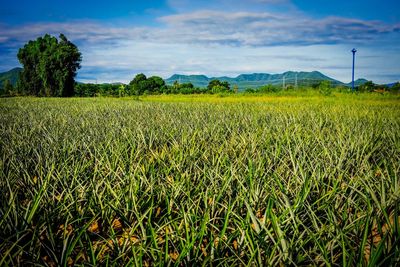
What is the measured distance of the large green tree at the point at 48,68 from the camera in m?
48.1

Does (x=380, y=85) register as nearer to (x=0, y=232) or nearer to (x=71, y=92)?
(x=0, y=232)

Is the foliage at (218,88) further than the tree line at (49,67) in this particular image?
No

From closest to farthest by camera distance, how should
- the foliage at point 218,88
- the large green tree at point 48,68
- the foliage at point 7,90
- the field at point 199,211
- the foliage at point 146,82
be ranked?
the field at point 199,211 < the foliage at point 218,88 < the large green tree at point 48,68 < the foliage at point 7,90 < the foliage at point 146,82

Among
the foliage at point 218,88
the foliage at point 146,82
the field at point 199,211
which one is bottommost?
the field at point 199,211

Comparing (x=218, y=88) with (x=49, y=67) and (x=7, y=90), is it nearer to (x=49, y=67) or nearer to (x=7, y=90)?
(x=49, y=67)

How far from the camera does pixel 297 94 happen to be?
23078 mm

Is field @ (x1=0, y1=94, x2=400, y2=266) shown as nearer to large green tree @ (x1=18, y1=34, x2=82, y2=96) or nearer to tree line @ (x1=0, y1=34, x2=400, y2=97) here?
tree line @ (x1=0, y1=34, x2=400, y2=97)

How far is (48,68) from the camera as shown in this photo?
48.2m

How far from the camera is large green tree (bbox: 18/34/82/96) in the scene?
48125 millimetres

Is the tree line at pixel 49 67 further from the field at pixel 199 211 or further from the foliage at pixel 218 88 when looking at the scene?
the field at pixel 199 211

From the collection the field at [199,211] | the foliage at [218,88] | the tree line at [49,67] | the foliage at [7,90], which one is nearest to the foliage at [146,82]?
the foliage at [218,88]

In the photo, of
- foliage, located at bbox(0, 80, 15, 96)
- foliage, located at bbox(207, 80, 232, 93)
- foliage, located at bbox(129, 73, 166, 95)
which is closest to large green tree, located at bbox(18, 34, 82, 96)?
foliage, located at bbox(0, 80, 15, 96)

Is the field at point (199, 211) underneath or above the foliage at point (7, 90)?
underneath

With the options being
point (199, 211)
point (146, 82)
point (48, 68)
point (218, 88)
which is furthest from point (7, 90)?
point (199, 211)
